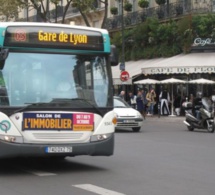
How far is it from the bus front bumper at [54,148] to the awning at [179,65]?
22983 mm

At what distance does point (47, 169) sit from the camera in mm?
11758

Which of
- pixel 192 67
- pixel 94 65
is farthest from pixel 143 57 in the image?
pixel 94 65

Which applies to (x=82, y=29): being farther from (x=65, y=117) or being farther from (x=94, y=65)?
(x=65, y=117)

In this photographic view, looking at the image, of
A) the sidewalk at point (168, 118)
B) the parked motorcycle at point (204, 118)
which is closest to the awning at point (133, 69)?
the sidewalk at point (168, 118)

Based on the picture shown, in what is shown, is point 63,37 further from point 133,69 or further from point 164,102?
point 133,69

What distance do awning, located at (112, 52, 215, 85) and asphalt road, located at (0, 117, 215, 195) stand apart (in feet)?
59.2

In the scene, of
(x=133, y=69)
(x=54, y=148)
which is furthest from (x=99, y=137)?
(x=133, y=69)

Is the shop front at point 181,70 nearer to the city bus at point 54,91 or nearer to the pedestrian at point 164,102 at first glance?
the pedestrian at point 164,102

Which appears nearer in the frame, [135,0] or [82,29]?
[82,29]

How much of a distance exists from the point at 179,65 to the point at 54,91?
2468 centimetres

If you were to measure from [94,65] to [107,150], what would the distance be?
5.63 feet

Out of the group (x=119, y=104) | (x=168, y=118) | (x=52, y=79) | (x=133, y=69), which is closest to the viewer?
(x=52, y=79)

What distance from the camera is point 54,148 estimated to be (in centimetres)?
1088

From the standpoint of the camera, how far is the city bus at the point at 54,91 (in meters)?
→ 10.6
